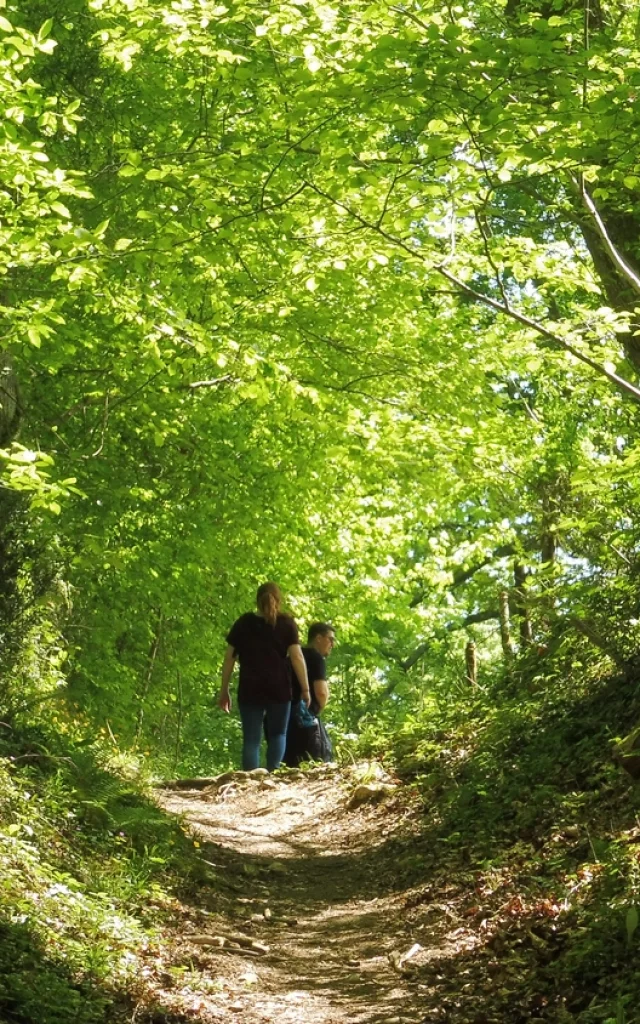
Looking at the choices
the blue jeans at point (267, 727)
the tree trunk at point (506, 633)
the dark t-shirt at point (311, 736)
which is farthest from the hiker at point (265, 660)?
the tree trunk at point (506, 633)

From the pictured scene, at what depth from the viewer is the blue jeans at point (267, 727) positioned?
1114 centimetres

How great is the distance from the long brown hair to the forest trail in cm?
184

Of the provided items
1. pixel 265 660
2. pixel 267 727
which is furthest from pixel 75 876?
pixel 267 727

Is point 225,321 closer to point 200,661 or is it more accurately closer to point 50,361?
point 50,361

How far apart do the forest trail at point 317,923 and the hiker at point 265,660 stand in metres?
1.06

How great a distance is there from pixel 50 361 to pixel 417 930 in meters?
6.56

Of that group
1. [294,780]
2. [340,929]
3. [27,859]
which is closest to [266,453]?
[294,780]

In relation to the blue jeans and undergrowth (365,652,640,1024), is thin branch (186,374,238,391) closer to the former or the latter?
the blue jeans

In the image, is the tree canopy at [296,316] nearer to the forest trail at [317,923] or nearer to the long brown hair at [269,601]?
the long brown hair at [269,601]

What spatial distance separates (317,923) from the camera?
685 centimetres

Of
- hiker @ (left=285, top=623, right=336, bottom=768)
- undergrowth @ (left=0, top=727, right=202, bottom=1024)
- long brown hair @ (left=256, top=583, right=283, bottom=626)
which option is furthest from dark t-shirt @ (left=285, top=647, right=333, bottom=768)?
undergrowth @ (left=0, top=727, right=202, bottom=1024)

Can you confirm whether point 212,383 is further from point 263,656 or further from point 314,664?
point 314,664

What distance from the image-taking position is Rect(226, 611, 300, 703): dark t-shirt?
1101 centimetres

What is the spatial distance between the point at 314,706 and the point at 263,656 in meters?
1.67
